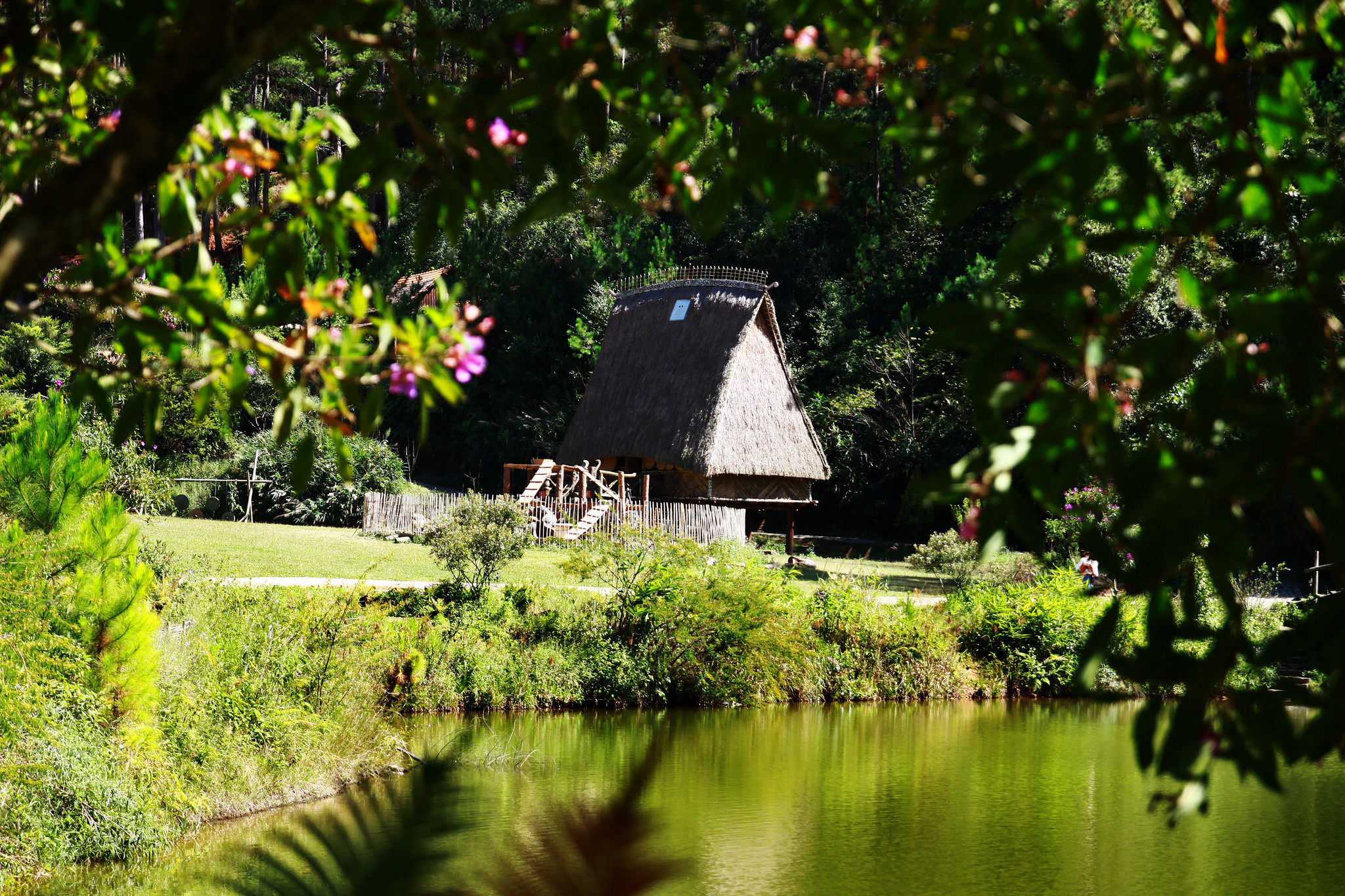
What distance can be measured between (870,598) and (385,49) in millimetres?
14491

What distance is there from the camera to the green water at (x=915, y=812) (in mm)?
8094

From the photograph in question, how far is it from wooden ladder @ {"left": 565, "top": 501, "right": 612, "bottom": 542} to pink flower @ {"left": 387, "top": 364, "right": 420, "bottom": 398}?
2157cm

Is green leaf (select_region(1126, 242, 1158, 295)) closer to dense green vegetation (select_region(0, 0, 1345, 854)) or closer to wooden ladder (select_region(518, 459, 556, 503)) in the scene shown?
dense green vegetation (select_region(0, 0, 1345, 854))

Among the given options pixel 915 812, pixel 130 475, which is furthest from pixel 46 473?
pixel 130 475

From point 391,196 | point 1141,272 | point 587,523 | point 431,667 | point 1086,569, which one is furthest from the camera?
point 587,523

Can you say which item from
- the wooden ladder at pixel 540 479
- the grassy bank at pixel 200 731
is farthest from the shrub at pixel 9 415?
the wooden ladder at pixel 540 479

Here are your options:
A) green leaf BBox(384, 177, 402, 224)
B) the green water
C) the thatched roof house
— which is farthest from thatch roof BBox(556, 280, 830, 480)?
green leaf BBox(384, 177, 402, 224)

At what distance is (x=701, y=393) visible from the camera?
2853 cm

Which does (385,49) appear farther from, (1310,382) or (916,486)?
(1310,382)

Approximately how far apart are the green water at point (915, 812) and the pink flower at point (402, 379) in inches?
170

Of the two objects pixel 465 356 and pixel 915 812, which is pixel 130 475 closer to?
pixel 915 812

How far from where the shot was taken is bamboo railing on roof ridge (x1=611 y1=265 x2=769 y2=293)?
99.8 feet

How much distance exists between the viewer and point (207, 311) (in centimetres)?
184

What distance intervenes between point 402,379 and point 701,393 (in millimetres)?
26685
